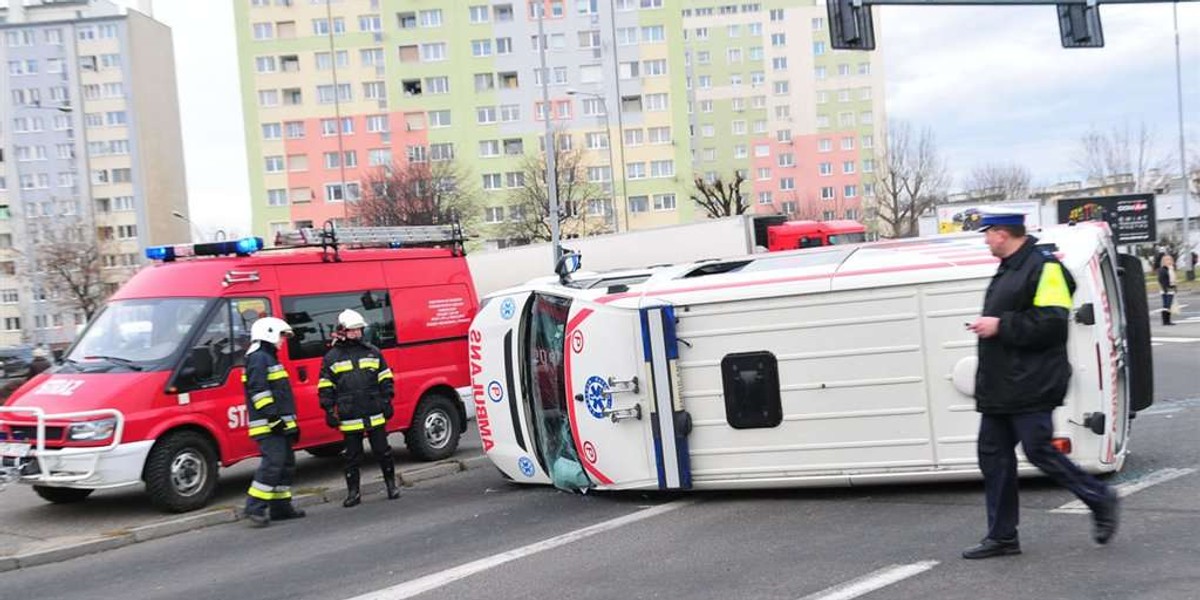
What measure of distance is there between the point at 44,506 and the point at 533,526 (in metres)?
5.42

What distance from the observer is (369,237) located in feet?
38.1

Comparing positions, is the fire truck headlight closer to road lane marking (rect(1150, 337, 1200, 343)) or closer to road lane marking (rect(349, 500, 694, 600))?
road lane marking (rect(349, 500, 694, 600))

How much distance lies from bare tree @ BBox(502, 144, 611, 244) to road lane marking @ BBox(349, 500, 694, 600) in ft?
157

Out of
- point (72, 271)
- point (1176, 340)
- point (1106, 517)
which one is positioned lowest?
point (1176, 340)

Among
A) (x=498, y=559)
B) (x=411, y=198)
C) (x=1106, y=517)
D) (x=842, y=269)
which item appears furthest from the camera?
(x=411, y=198)

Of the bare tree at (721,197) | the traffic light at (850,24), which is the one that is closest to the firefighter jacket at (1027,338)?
the traffic light at (850,24)

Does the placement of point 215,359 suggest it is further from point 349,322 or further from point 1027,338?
point 1027,338

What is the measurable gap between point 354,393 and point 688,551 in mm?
4020

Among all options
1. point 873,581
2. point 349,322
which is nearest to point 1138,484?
point 873,581

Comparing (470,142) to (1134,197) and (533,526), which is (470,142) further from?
(533,526)

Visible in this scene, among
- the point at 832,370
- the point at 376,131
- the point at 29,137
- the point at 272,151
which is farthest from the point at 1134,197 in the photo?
the point at 29,137

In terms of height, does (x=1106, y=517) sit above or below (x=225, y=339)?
below

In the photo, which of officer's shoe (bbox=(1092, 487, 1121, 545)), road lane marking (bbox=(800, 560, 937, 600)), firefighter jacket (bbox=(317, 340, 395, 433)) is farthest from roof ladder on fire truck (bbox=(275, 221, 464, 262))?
officer's shoe (bbox=(1092, 487, 1121, 545))

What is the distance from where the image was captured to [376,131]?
234ft
